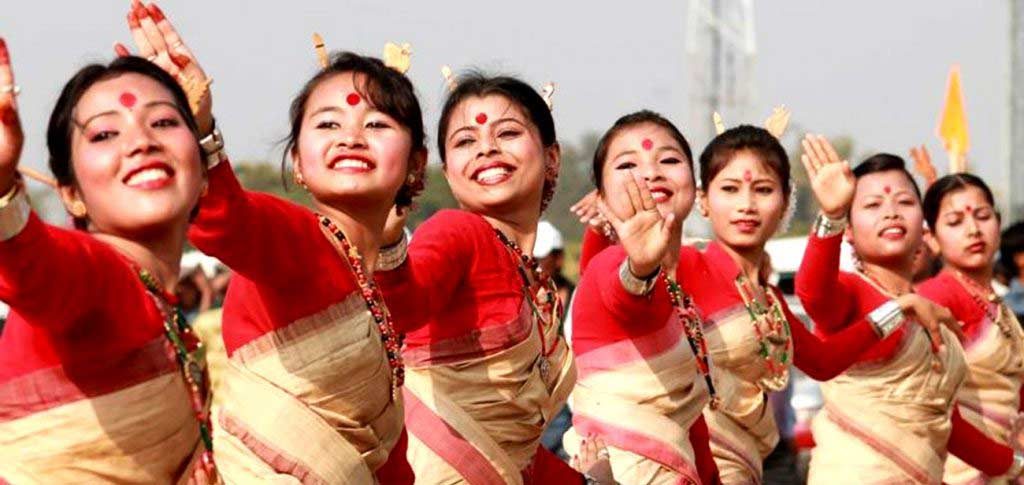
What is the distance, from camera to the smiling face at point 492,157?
602 centimetres

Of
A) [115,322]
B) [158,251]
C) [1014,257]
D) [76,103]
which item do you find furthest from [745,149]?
[1014,257]

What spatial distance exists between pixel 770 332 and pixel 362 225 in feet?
7.19

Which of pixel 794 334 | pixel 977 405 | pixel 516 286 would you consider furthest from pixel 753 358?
pixel 977 405

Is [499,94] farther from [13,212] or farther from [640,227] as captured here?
[13,212]

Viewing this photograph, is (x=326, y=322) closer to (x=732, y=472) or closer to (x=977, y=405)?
(x=732, y=472)

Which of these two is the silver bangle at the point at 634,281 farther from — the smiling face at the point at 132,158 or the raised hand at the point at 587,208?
the smiling face at the point at 132,158

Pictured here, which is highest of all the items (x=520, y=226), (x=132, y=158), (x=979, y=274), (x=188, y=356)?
(x=132, y=158)

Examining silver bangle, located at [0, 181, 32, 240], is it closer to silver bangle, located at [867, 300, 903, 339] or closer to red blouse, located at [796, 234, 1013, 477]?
red blouse, located at [796, 234, 1013, 477]

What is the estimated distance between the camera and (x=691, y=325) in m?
6.57

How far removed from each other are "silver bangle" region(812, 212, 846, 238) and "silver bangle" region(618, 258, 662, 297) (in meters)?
1.36

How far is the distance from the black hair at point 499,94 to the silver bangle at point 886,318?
1.81 meters

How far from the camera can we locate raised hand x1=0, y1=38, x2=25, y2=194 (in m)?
3.72

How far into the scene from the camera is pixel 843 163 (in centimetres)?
713

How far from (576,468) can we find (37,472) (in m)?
2.47
